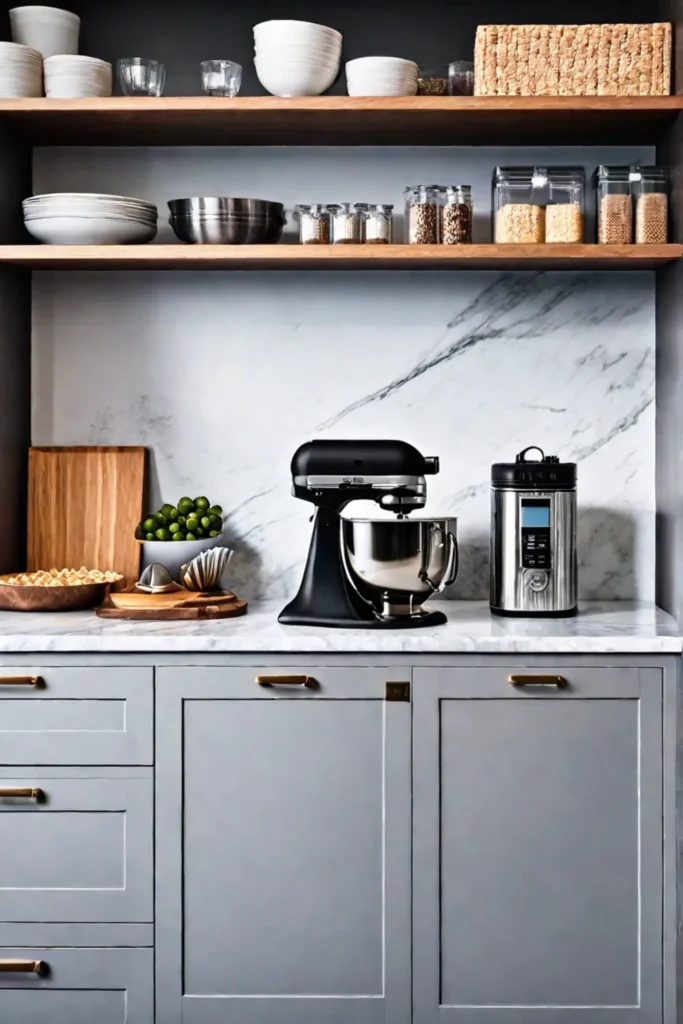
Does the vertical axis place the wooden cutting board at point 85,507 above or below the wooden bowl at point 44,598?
above

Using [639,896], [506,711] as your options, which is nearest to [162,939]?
[506,711]

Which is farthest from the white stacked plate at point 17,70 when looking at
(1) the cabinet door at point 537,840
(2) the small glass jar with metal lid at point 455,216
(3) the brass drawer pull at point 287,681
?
(1) the cabinet door at point 537,840

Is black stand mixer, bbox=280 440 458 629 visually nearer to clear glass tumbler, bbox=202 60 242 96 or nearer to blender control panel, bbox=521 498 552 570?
blender control panel, bbox=521 498 552 570

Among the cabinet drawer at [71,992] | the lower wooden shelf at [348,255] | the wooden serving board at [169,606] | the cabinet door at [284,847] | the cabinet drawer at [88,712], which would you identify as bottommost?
the cabinet drawer at [71,992]

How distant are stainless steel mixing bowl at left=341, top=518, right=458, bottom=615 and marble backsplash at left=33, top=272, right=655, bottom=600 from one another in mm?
413

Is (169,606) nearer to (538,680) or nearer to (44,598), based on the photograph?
(44,598)

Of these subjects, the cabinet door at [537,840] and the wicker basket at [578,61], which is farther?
the wicker basket at [578,61]

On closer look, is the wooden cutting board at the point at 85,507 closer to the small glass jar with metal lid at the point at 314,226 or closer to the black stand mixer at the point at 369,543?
the black stand mixer at the point at 369,543

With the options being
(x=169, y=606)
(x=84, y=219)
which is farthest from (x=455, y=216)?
(x=169, y=606)

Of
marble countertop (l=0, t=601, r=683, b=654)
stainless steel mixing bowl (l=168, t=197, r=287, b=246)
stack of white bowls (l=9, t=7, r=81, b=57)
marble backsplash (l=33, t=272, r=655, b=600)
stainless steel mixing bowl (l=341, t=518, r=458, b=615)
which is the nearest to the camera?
marble countertop (l=0, t=601, r=683, b=654)

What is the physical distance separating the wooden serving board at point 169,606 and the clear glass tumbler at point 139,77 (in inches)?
46.5

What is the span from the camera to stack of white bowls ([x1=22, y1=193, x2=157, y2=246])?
249cm

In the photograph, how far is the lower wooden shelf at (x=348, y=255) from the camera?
2.40 m

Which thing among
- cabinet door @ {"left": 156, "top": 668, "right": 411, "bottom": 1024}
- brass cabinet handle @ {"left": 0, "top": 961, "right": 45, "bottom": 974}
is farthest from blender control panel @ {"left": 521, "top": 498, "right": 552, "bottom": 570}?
brass cabinet handle @ {"left": 0, "top": 961, "right": 45, "bottom": 974}
